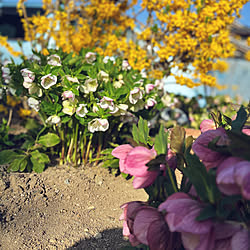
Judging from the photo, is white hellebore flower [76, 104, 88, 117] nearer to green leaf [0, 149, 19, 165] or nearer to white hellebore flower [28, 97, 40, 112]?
white hellebore flower [28, 97, 40, 112]

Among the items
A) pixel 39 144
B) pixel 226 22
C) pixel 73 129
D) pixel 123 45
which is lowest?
pixel 39 144

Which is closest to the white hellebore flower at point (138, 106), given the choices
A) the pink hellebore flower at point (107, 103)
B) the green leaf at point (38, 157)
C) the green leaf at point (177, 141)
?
the pink hellebore flower at point (107, 103)

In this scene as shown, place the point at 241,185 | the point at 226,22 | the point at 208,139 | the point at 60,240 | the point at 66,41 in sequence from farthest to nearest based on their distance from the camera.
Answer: the point at 66,41, the point at 226,22, the point at 60,240, the point at 208,139, the point at 241,185

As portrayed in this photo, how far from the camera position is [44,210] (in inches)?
55.1

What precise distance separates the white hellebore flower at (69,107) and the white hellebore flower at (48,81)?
6.1 inches

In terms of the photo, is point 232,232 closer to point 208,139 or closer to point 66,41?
point 208,139

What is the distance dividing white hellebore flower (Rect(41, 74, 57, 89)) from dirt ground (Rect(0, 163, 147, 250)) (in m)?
0.56

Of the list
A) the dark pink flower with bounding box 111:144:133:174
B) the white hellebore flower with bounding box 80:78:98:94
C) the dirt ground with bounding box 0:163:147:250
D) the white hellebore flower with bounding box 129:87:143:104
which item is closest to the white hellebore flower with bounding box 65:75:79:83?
the white hellebore flower with bounding box 80:78:98:94

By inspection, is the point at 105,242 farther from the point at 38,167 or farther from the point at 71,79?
the point at 71,79

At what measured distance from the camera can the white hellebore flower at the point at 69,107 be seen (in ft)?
5.34

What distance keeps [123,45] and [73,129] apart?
54.0 inches

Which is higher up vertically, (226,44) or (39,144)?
(226,44)

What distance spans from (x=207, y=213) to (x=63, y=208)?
3.58ft

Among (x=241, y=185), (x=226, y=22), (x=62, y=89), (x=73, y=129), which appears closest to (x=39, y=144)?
(x=73, y=129)
